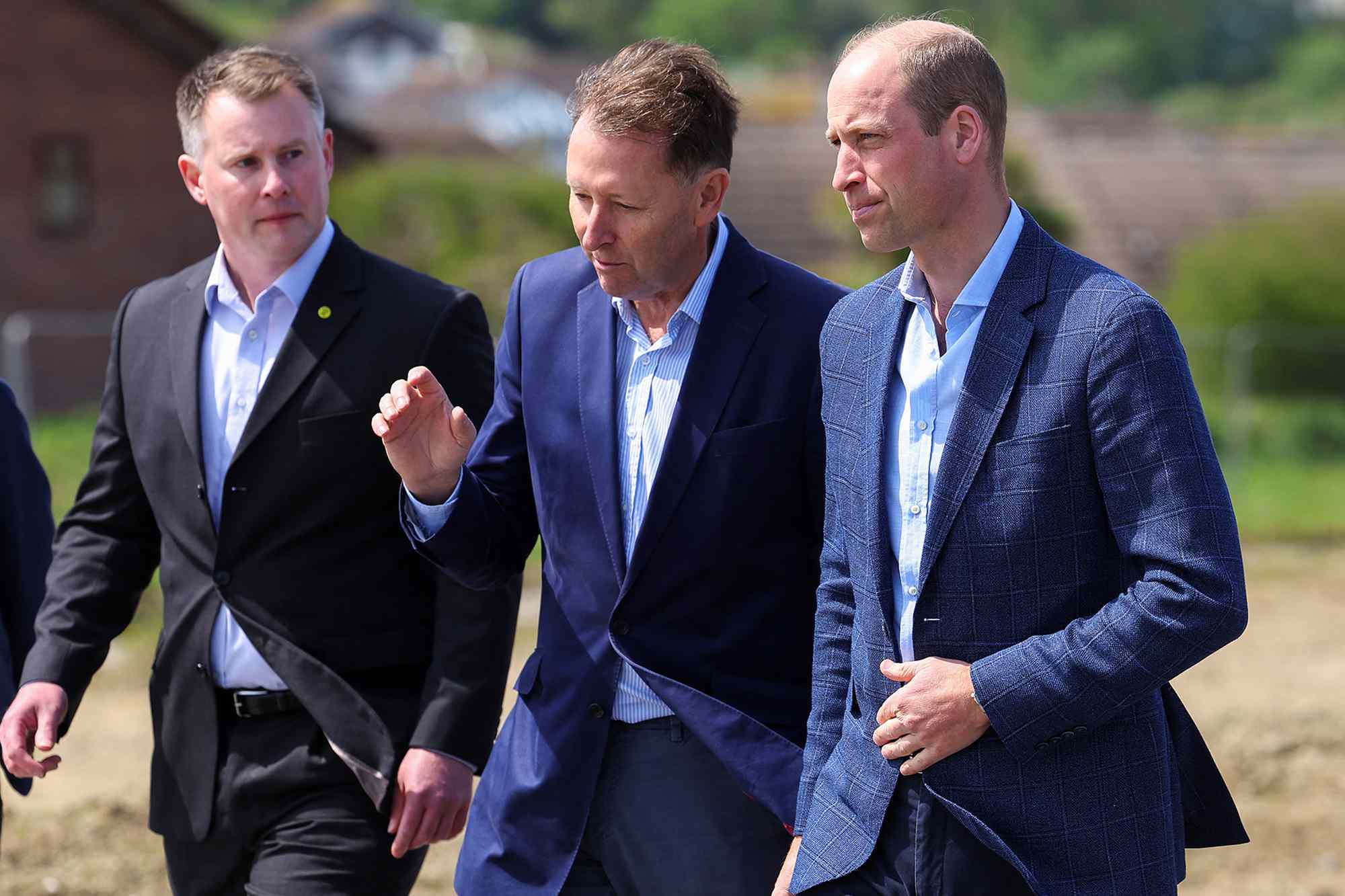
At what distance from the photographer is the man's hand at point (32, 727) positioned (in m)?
3.66

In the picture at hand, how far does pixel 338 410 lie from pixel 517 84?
7237 centimetres

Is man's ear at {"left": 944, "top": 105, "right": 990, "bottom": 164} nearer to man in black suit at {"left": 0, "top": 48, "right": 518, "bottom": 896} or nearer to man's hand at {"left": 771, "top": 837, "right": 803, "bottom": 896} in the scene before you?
man's hand at {"left": 771, "top": 837, "right": 803, "bottom": 896}

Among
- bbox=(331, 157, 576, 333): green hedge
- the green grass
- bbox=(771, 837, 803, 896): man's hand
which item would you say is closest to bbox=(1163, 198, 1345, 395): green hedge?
the green grass

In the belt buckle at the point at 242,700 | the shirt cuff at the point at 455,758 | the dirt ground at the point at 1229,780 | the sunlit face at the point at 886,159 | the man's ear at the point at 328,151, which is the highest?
the sunlit face at the point at 886,159

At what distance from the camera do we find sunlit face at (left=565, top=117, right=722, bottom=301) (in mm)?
3025

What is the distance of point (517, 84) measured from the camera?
2916 inches

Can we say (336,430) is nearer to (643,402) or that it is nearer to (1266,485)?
(643,402)

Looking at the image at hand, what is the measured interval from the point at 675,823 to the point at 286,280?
58.9 inches

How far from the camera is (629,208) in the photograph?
305 centimetres

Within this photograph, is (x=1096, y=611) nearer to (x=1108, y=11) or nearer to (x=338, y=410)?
(x=338, y=410)

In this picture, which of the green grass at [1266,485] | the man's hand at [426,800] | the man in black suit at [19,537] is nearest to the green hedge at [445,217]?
the green grass at [1266,485]

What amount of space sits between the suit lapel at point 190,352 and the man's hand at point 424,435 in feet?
2.30

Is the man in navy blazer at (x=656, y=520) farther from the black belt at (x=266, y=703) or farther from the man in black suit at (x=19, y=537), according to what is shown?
the man in black suit at (x=19, y=537)

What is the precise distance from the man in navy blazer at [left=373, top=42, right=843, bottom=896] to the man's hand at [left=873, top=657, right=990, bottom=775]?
46cm
